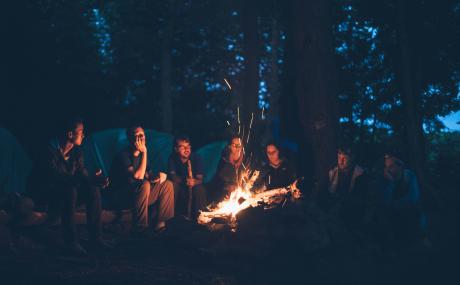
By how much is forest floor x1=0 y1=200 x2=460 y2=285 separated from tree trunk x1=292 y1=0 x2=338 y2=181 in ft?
4.39

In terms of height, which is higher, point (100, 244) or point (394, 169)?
point (394, 169)

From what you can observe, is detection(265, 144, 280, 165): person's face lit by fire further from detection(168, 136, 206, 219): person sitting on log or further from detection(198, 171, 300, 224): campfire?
detection(168, 136, 206, 219): person sitting on log

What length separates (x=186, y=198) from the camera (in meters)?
7.55

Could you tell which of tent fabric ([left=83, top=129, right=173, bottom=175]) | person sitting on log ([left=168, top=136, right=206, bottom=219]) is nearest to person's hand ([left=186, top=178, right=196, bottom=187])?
person sitting on log ([left=168, top=136, right=206, bottom=219])

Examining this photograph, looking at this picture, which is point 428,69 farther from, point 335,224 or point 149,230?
point 149,230

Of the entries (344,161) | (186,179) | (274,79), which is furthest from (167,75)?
(344,161)

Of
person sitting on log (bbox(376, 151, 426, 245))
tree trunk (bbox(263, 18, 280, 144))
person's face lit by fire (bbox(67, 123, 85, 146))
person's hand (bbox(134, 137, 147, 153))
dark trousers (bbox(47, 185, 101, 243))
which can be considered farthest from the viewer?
tree trunk (bbox(263, 18, 280, 144))

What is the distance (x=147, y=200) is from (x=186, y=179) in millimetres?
1004

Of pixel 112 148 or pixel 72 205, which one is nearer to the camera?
pixel 72 205

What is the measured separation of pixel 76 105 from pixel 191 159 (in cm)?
514

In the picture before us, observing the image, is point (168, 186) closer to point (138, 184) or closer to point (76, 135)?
point (138, 184)

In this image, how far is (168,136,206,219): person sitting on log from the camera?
294 inches

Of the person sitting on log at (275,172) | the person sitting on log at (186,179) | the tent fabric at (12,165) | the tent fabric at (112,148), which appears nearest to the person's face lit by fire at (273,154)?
the person sitting on log at (275,172)

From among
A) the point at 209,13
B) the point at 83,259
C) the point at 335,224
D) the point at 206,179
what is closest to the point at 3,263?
the point at 83,259
